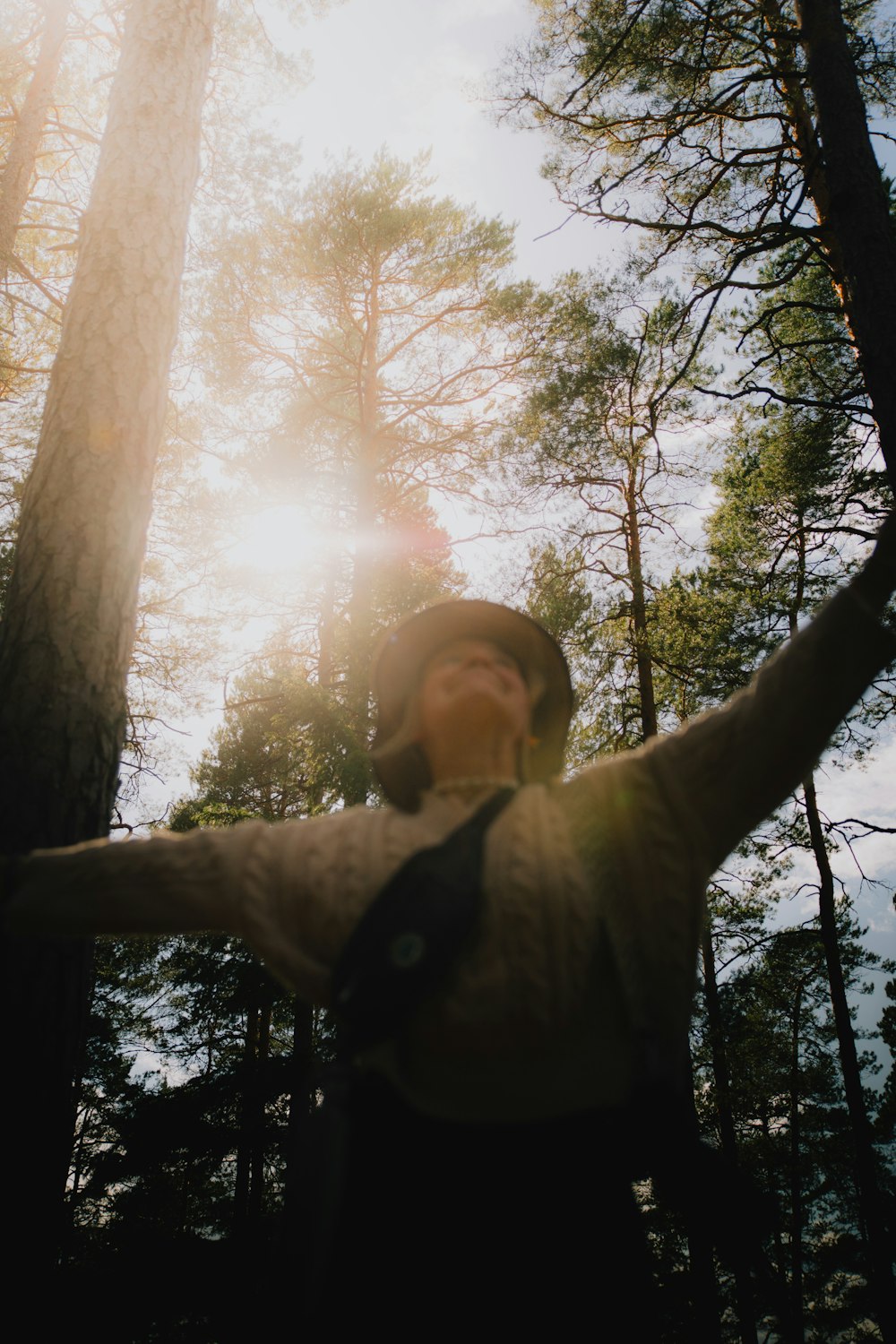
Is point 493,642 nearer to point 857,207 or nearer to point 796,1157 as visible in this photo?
point 857,207

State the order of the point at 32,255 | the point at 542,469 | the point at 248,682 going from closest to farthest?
the point at 32,255, the point at 542,469, the point at 248,682

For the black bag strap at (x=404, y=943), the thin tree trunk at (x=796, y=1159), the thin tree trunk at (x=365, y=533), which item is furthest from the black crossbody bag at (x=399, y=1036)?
the thin tree trunk at (x=796, y=1159)

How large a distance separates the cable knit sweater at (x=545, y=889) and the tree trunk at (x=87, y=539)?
57 cm

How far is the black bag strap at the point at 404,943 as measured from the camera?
1.21 metres

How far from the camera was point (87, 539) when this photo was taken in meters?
2.27

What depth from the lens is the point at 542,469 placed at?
29.5 ft

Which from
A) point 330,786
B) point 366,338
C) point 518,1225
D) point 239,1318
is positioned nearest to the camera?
point 518,1225

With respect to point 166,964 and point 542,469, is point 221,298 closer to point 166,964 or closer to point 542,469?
point 542,469

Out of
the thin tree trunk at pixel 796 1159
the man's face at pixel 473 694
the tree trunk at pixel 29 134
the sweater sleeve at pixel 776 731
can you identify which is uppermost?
the tree trunk at pixel 29 134

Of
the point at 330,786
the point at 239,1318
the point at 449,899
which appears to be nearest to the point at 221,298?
the point at 330,786

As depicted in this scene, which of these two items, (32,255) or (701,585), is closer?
(32,255)

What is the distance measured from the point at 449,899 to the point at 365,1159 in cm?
48

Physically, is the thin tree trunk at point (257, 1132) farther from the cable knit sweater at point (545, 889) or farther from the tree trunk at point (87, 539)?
the cable knit sweater at point (545, 889)

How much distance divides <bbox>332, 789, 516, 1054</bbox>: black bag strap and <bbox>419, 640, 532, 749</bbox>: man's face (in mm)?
358
